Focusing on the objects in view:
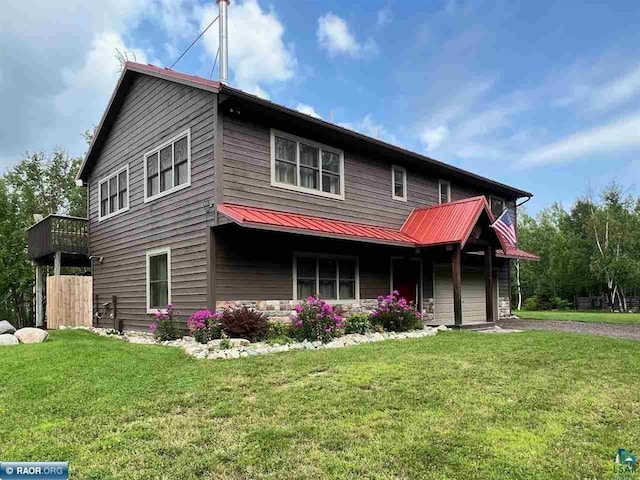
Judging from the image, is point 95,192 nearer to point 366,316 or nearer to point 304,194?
point 304,194

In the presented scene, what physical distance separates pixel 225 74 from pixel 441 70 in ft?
33.1

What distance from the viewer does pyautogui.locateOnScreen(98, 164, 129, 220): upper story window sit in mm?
13867

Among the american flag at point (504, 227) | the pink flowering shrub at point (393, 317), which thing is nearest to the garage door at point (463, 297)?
the american flag at point (504, 227)

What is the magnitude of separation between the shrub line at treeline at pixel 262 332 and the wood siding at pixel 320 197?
2530 mm

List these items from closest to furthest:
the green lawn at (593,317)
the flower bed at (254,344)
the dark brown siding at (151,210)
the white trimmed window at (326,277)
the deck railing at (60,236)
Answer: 1. the flower bed at (254,344)
2. the dark brown siding at (151,210)
3. the white trimmed window at (326,277)
4. the deck railing at (60,236)
5. the green lawn at (593,317)

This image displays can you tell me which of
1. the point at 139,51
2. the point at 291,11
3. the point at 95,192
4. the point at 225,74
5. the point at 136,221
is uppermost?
the point at 291,11

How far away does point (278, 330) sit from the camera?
979 centimetres

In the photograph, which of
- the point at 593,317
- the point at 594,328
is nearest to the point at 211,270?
the point at 594,328

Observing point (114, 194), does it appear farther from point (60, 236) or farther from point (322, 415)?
point (322, 415)

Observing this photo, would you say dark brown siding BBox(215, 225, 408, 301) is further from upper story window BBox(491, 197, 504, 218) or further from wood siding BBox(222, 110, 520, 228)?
upper story window BBox(491, 197, 504, 218)

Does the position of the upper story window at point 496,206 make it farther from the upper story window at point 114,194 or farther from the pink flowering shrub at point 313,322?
the upper story window at point 114,194

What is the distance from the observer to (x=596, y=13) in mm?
13242

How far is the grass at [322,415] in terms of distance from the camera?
3518mm

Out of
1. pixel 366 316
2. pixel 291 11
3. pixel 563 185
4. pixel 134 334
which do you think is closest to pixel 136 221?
pixel 134 334
